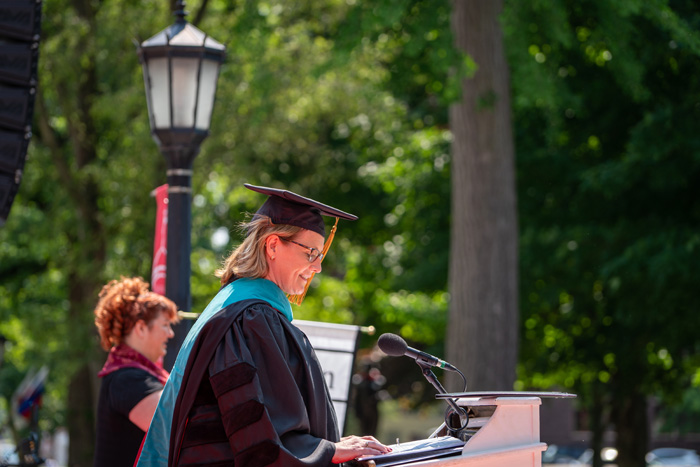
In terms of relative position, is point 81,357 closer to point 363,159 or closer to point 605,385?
point 363,159

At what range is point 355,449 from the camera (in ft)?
9.55

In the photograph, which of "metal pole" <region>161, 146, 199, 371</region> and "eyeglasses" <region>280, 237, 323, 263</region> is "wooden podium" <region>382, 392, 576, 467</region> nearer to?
"eyeglasses" <region>280, 237, 323, 263</region>

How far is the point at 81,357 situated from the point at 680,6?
10201mm

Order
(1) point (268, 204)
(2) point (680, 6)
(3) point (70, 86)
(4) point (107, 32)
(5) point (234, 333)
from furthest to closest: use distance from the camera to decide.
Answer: (3) point (70, 86), (4) point (107, 32), (2) point (680, 6), (1) point (268, 204), (5) point (234, 333)

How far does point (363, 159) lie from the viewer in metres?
18.3

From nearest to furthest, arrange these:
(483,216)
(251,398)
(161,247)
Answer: (251,398)
(161,247)
(483,216)

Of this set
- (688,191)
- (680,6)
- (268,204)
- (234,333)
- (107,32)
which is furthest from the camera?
(107,32)

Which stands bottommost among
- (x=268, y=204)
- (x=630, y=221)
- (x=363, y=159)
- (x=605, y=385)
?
(x=605, y=385)

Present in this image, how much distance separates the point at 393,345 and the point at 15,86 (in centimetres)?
253

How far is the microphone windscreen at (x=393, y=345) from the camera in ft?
10.9

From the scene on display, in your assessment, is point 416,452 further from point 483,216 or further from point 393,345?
point 483,216

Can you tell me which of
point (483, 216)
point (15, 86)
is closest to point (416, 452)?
point (15, 86)

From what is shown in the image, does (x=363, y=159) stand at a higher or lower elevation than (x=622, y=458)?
higher

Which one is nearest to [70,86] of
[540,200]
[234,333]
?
[540,200]
